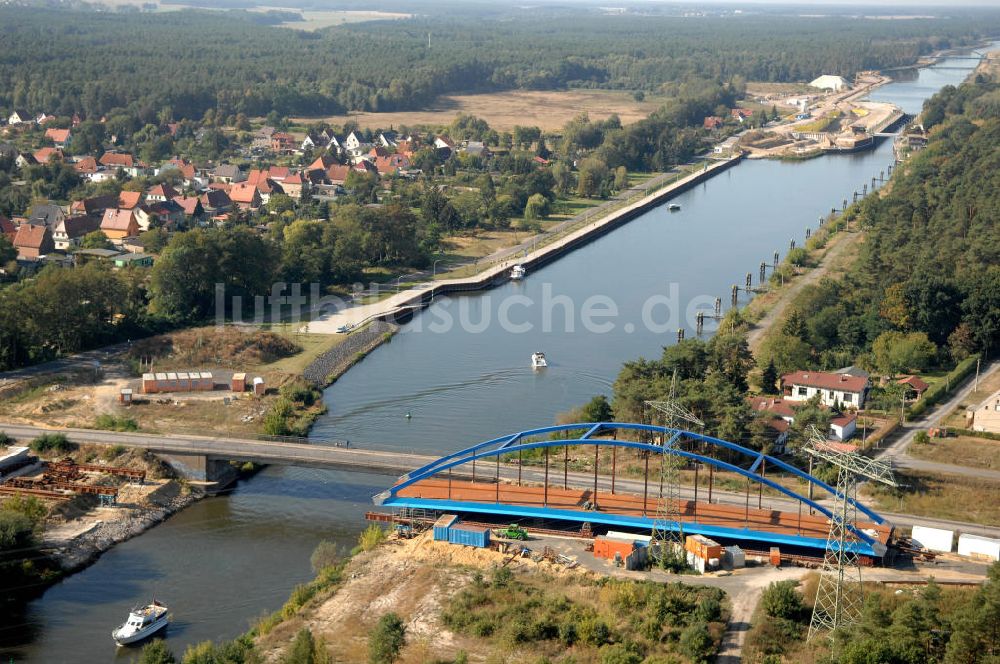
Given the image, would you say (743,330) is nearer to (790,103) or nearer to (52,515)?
(52,515)

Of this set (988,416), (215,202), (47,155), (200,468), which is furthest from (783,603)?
(47,155)

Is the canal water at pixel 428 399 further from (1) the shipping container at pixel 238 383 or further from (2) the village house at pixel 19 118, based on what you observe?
(2) the village house at pixel 19 118

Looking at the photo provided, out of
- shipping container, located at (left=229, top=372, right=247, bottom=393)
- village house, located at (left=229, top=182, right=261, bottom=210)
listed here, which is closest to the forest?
village house, located at (left=229, top=182, right=261, bottom=210)

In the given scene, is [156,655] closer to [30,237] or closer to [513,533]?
[513,533]

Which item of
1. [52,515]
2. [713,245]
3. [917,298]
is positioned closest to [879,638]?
[52,515]

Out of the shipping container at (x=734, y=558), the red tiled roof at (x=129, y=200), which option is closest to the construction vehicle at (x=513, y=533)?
the shipping container at (x=734, y=558)
